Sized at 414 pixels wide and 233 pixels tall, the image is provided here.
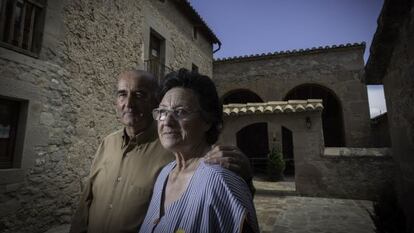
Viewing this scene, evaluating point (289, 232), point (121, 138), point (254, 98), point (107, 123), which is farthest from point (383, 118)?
point (121, 138)

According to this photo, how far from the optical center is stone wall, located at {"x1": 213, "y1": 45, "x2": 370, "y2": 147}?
36.2 ft

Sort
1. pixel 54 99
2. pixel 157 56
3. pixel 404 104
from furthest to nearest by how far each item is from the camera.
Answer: pixel 157 56 → pixel 54 99 → pixel 404 104

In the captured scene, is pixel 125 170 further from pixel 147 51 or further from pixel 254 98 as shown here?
pixel 254 98

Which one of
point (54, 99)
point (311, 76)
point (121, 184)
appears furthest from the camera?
point (311, 76)

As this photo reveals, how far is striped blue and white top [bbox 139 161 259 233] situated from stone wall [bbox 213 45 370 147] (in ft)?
39.1

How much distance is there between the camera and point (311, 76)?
1193 centimetres

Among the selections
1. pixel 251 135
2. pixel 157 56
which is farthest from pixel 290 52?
pixel 157 56

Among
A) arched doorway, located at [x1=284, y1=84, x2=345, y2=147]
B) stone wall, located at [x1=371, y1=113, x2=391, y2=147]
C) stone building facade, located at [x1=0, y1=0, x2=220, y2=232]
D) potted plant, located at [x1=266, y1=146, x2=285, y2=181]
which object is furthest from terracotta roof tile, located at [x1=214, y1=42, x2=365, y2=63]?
stone building facade, located at [x1=0, y1=0, x2=220, y2=232]

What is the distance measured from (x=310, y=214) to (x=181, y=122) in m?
5.43

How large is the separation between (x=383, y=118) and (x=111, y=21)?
10.6 meters

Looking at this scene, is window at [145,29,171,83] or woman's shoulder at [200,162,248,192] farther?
window at [145,29,171,83]

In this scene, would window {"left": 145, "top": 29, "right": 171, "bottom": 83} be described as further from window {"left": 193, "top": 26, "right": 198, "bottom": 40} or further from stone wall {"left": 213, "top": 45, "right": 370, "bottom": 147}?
stone wall {"left": 213, "top": 45, "right": 370, "bottom": 147}

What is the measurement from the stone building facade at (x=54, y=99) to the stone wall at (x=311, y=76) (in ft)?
24.5

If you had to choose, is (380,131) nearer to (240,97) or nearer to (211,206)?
(240,97)
